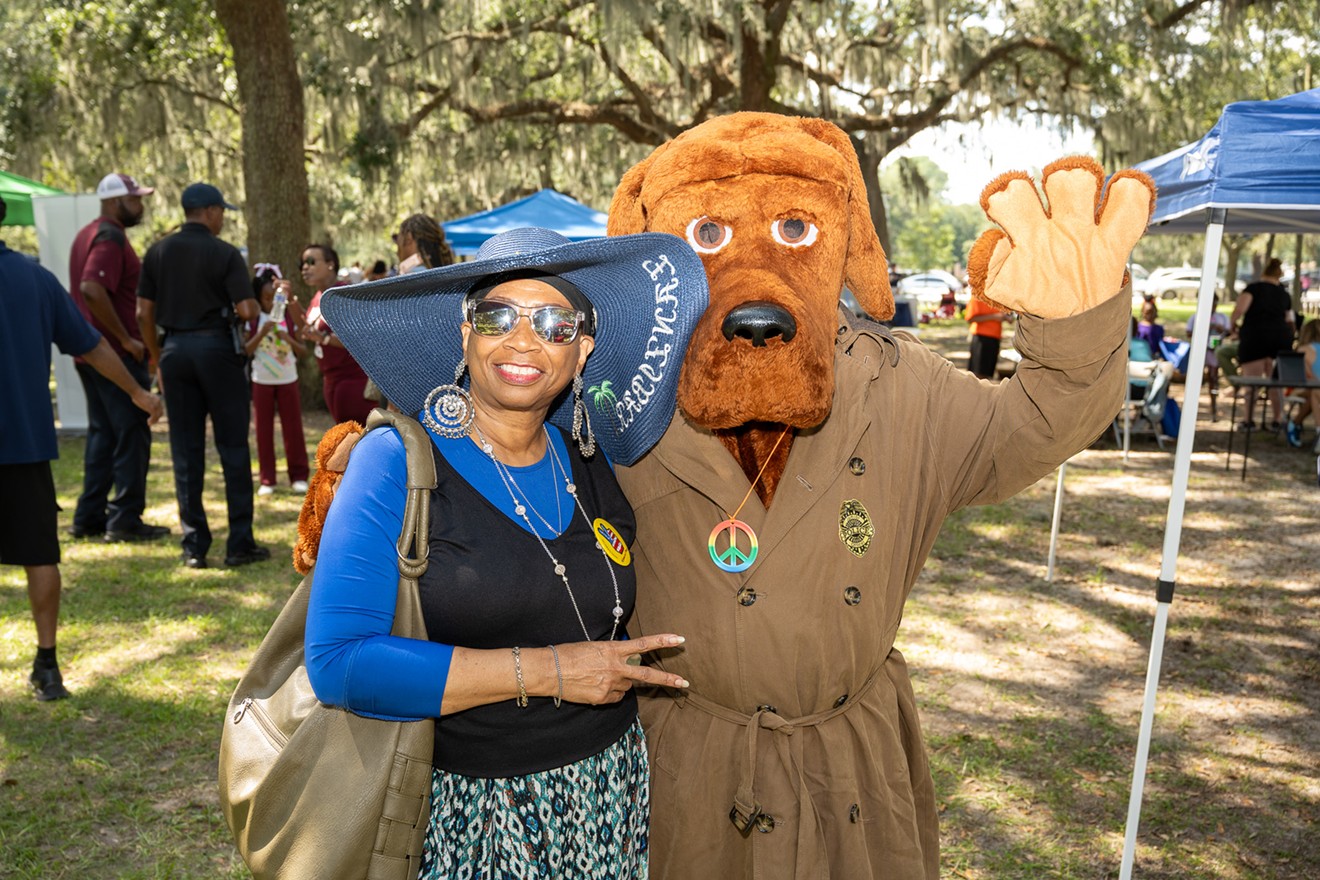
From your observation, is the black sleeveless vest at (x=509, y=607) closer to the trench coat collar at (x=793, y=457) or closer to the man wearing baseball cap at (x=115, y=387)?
the trench coat collar at (x=793, y=457)

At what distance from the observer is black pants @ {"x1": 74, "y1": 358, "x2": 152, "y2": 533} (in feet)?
22.3

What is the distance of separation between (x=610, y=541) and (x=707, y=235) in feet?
1.95

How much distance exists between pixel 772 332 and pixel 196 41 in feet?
53.1

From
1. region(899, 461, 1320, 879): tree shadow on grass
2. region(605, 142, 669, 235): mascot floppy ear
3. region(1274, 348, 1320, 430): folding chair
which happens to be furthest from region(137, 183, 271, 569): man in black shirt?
region(1274, 348, 1320, 430): folding chair

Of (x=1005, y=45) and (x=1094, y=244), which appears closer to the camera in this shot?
(x=1094, y=244)

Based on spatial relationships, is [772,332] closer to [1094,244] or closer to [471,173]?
[1094,244]

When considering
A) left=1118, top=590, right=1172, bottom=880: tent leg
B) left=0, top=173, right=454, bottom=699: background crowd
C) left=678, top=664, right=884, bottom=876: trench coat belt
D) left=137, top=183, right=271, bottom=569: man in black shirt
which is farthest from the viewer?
left=137, top=183, right=271, bottom=569: man in black shirt

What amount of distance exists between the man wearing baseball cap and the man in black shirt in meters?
0.62

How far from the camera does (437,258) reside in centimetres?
567

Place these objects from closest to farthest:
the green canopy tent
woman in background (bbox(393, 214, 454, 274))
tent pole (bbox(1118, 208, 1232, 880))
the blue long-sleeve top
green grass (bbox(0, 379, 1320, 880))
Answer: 1. the blue long-sleeve top
2. tent pole (bbox(1118, 208, 1232, 880))
3. green grass (bbox(0, 379, 1320, 880))
4. woman in background (bbox(393, 214, 454, 274))
5. the green canopy tent

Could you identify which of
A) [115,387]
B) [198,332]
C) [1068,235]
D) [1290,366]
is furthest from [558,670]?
[1290,366]

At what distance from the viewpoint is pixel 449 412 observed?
6.30ft

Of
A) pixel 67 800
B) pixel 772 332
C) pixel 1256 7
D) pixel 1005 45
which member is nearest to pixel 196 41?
pixel 1005 45

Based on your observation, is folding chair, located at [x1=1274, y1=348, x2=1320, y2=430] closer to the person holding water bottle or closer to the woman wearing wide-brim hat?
the person holding water bottle
